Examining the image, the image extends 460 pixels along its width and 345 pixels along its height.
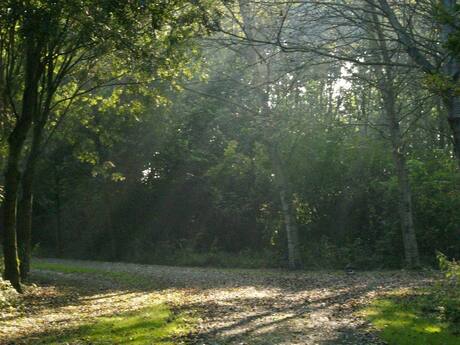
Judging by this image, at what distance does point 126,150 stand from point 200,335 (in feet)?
73.4

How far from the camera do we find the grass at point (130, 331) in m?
10.4

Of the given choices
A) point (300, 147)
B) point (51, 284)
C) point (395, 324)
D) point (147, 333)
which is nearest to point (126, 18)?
point (147, 333)

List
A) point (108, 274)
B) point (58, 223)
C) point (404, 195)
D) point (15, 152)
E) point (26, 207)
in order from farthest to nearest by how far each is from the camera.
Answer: point (58, 223), point (108, 274), point (404, 195), point (26, 207), point (15, 152)

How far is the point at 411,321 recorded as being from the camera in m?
11.1

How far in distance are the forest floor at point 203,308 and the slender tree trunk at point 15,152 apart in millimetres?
1160

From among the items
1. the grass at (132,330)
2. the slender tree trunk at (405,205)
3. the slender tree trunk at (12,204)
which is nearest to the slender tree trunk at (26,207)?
the slender tree trunk at (12,204)

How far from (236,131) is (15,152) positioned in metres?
17.3

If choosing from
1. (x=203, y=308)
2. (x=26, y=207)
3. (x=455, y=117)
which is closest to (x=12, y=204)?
(x=26, y=207)

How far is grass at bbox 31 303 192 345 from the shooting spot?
10406mm

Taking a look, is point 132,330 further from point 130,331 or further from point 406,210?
point 406,210

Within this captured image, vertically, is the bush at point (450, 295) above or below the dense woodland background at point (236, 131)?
below

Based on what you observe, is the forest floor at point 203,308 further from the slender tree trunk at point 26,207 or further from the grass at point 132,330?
the slender tree trunk at point 26,207

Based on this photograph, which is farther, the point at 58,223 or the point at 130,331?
the point at 58,223

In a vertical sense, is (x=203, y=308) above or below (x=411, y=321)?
above
